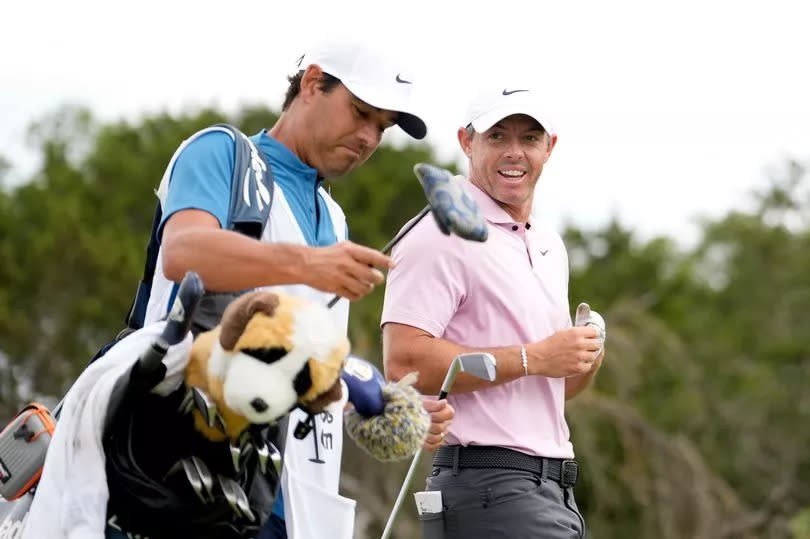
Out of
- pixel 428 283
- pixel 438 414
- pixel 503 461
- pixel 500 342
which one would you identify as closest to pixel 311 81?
pixel 428 283

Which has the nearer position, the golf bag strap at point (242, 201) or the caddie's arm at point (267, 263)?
the caddie's arm at point (267, 263)

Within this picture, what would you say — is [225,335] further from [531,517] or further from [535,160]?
[535,160]

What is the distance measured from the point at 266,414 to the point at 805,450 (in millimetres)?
24982

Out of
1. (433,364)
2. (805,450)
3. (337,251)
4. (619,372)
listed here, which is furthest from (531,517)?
(805,450)

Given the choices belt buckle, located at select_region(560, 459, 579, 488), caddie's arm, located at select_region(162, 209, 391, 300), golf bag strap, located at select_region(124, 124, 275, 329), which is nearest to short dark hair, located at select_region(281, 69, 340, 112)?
golf bag strap, located at select_region(124, 124, 275, 329)

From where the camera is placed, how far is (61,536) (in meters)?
3.07

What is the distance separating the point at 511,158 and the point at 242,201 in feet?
4.18

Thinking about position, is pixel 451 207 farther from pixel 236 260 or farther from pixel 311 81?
pixel 311 81

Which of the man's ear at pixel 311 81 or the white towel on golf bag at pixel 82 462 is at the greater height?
the man's ear at pixel 311 81

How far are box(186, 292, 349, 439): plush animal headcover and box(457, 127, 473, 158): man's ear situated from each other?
1.80 meters

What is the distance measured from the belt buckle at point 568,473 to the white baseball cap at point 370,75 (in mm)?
1260

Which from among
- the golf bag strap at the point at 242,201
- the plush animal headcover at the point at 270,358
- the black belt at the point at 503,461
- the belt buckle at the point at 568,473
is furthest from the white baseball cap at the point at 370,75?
the belt buckle at the point at 568,473

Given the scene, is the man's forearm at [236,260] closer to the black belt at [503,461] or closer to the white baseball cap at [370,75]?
the white baseball cap at [370,75]

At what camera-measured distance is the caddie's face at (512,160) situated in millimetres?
4566
